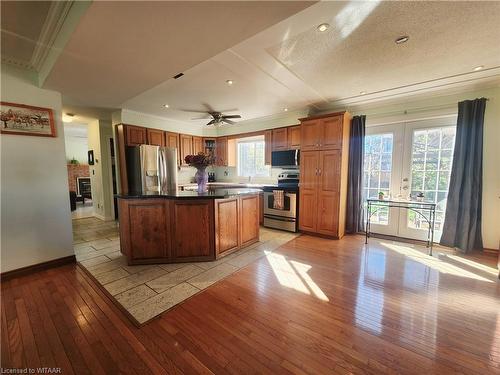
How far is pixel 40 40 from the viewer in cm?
212

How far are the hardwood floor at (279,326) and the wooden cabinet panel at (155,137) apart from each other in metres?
2.94

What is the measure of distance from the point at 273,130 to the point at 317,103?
47.7 inches

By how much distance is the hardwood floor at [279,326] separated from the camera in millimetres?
1379

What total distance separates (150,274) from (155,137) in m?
3.26

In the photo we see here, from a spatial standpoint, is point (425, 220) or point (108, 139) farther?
point (108, 139)

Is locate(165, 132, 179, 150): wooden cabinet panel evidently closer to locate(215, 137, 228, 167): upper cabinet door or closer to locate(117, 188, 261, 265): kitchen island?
locate(215, 137, 228, 167): upper cabinet door

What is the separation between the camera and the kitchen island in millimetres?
2721

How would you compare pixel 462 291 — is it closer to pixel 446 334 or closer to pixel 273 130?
pixel 446 334

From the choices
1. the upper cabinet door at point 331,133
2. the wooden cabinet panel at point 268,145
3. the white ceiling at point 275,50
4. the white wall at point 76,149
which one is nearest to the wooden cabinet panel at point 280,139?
the wooden cabinet panel at point 268,145

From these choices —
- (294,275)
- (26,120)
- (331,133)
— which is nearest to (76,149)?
(26,120)

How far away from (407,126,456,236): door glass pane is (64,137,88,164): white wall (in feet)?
36.4

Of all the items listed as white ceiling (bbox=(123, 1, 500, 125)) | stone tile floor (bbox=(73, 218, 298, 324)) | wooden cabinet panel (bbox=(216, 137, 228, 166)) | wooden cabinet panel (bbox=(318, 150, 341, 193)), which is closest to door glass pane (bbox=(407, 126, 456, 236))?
white ceiling (bbox=(123, 1, 500, 125))

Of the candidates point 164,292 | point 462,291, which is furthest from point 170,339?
point 462,291

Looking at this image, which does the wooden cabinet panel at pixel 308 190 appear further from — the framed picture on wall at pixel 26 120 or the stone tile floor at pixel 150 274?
the framed picture on wall at pixel 26 120
